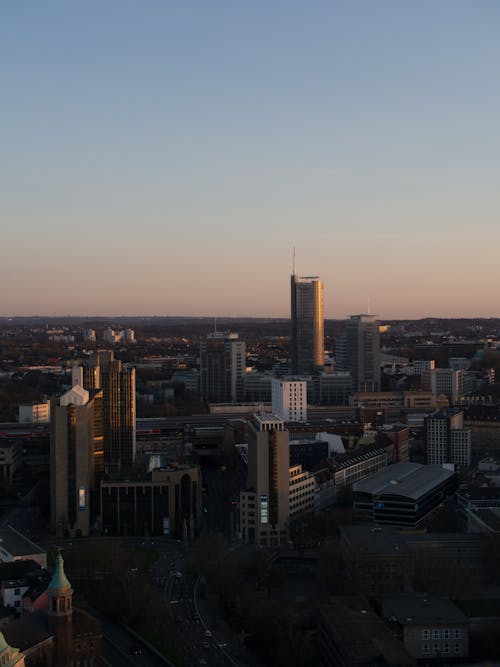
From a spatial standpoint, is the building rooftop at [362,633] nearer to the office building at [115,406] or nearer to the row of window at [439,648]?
the row of window at [439,648]

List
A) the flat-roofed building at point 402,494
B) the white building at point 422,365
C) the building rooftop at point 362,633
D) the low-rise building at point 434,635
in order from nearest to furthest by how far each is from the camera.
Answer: the building rooftop at point 362,633 < the low-rise building at point 434,635 < the flat-roofed building at point 402,494 < the white building at point 422,365

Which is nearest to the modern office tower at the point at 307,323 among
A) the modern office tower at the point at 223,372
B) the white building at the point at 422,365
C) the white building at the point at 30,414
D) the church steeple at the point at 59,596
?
the modern office tower at the point at 223,372

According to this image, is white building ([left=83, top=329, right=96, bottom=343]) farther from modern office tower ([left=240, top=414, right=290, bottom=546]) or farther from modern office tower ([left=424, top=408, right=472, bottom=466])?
modern office tower ([left=240, top=414, right=290, bottom=546])

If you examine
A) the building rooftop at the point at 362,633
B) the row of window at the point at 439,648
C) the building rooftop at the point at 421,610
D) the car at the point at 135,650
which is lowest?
the row of window at the point at 439,648

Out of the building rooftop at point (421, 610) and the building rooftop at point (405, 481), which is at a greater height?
the building rooftop at point (405, 481)

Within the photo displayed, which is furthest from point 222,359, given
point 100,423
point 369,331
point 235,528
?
point 235,528

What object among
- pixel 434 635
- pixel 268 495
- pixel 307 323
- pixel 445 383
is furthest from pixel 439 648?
pixel 307 323

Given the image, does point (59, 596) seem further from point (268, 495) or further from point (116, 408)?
point (116, 408)

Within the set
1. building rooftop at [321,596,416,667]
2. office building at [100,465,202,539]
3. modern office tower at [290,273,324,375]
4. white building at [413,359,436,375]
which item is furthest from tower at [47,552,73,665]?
white building at [413,359,436,375]

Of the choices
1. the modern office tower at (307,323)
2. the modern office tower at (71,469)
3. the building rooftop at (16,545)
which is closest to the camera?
the building rooftop at (16,545)
